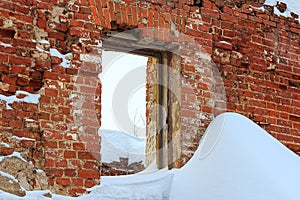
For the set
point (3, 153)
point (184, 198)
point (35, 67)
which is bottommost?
point (184, 198)

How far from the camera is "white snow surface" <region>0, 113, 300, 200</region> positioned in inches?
143

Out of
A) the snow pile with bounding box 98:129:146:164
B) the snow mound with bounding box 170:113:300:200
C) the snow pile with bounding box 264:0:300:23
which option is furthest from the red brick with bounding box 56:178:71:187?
the snow pile with bounding box 98:129:146:164

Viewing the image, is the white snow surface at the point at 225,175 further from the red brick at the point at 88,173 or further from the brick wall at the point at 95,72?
the brick wall at the point at 95,72

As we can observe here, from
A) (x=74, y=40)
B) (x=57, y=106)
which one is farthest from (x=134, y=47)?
(x=57, y=106)

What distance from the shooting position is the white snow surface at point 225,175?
363 centimetres

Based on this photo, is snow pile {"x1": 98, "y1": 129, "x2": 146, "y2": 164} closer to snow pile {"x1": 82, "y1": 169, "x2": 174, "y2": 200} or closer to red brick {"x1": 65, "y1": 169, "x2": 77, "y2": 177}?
snow pile {"x1": 82, "y1": 169, "x2": 174, "y2": 200}

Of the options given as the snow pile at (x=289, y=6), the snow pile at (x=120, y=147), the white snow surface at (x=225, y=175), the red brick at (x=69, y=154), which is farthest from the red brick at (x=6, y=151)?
the snow pile at (x=120, y=147)

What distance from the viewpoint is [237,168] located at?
3.82 meters

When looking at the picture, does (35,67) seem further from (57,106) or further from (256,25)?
(256,25)

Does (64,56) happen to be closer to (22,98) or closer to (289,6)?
(22,98)

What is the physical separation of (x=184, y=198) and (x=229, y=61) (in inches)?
59.2

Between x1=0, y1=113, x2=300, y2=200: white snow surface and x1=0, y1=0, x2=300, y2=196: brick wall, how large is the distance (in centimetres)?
21

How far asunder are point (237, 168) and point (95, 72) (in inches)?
53.4

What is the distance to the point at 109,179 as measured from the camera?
4.08 m
